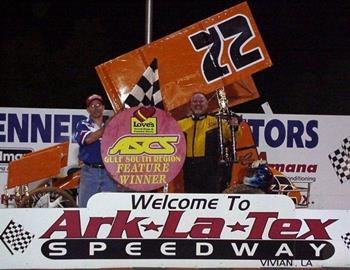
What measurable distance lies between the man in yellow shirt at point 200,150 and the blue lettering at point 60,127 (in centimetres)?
119

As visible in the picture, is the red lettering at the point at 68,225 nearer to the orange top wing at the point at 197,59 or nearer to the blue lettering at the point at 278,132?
the orange top wing at the point at 197,59

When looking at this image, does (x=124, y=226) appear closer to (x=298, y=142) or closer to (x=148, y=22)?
(x=148, y=22)

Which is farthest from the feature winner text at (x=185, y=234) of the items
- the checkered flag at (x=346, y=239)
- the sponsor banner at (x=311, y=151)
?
the sponsor banner at (x=311, y=151)

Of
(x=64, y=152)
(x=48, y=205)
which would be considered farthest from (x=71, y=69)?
(x=48, y=205)

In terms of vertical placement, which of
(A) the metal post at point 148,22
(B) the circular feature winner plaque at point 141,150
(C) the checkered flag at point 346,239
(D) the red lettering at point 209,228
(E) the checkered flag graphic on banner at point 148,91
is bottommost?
(C) the checkered flag at point 346,239

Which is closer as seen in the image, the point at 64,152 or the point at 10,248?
the point at 10,248

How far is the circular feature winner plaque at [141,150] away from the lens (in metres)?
5.54

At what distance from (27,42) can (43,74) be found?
0.32 metres

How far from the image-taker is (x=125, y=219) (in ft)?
17.3

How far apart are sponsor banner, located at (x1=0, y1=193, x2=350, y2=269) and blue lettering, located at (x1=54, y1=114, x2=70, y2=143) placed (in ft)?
4.89

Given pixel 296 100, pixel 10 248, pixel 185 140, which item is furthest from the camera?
pixel 296 100

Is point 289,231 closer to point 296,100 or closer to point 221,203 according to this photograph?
point 221,203

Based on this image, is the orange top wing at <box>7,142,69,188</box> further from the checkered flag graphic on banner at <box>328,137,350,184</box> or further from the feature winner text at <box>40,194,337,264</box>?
the checkered flag graphic on banner at <box>328,137,350,184</box>

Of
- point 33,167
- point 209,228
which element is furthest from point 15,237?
point 209,228
